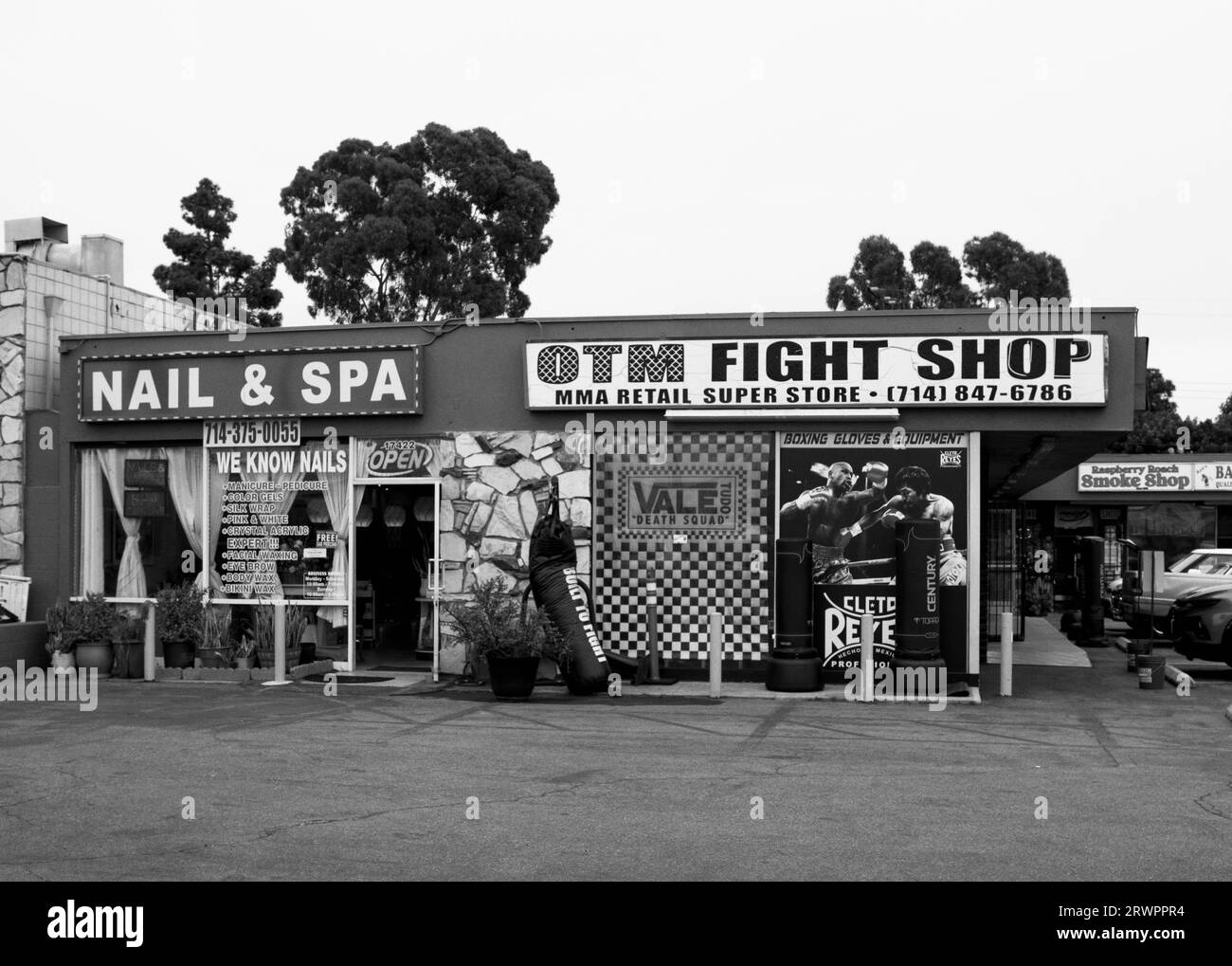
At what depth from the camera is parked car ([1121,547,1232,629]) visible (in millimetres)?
23156

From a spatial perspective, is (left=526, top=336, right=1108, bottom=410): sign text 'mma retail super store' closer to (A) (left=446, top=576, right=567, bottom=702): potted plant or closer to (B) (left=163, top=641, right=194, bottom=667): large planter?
(A) (left=446, top=576, right=567, bottom=702): potted plant

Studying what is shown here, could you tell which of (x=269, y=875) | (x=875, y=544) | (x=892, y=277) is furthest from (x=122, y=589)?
(x=892, y=277)

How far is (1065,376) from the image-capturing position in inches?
605

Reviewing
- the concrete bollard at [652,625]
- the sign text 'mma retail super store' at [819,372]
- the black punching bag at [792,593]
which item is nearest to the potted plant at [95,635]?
the sign text 'mma retail super store' at [819,372]

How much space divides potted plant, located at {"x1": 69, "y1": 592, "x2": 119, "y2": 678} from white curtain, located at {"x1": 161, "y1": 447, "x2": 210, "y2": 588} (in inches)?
51.4

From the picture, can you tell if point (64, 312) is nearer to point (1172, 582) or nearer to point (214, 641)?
point (214, 641)

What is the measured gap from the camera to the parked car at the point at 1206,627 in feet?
58.1

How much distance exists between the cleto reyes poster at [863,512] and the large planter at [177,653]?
740 centimetres

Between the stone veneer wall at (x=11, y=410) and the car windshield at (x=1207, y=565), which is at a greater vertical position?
the stone veneer wall at (x=11, y=410)

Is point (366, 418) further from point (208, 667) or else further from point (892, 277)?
point (892, 277)

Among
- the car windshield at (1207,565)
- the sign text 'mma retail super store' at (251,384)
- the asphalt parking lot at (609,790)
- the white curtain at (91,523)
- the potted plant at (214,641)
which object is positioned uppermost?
the sign text 'mma retail super store' at (251,384)

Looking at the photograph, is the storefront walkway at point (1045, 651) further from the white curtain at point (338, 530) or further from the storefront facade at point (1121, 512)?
the white curtain at point (338, 530)

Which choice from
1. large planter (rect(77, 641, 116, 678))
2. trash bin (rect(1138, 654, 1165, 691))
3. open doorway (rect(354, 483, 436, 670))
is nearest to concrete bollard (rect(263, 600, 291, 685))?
open doorway (rect(354, 483, 436, 670))

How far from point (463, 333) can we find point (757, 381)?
3.71 meters
